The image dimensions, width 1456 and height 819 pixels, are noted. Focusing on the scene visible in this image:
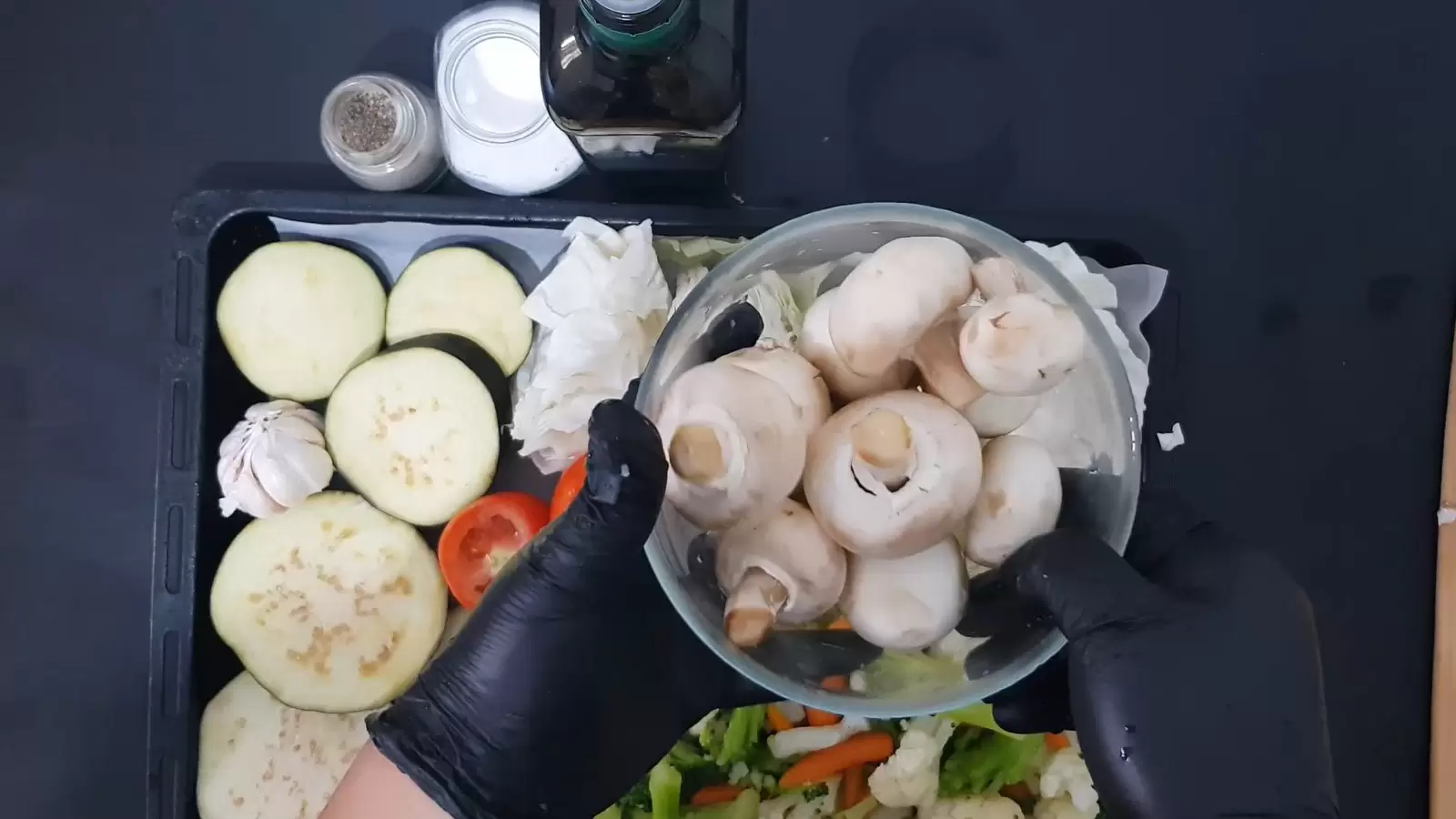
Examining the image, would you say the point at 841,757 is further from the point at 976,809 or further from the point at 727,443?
the point at 727,443

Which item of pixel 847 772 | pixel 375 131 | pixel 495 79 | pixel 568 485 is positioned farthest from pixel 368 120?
pixel 847 772

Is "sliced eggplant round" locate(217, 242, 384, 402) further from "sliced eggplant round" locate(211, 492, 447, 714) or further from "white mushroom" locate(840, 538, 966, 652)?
"white mushroom" locate(840, 538, 966, 652)

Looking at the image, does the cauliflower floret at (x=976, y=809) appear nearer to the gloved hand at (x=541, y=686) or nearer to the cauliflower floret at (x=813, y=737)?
the cauliflower floret at (x=813, y=737)

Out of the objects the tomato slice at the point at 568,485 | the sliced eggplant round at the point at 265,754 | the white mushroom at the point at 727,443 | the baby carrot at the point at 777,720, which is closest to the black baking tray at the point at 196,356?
the sliced eggplant round at the point at 265,754

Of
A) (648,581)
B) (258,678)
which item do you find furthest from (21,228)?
(648,581)

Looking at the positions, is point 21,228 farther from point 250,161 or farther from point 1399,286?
point 1399,286

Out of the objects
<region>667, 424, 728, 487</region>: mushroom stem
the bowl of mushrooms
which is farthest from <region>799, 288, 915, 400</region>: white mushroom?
<region>667, 424, 728, 487</region>: mushroom stem
